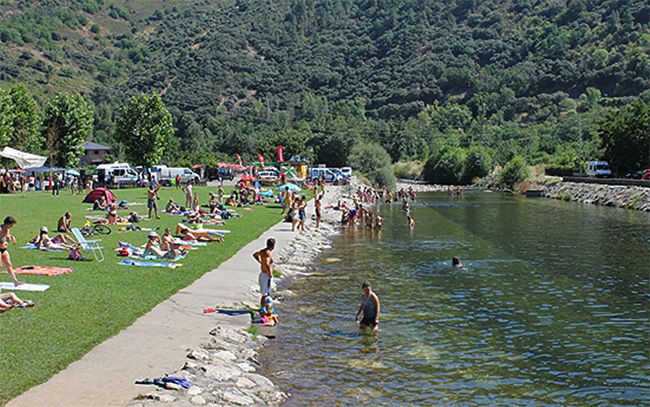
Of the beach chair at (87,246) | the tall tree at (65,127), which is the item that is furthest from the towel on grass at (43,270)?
the tall tree at (65,127)

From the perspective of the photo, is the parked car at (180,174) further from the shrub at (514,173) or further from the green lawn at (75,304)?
the green lawn at (75,304)

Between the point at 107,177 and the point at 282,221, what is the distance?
108 ft

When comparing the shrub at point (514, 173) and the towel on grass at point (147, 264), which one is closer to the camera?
the towel on grass at point (147, 264)

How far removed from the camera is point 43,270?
18.2 m

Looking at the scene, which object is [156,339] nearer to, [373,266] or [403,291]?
[403,291]

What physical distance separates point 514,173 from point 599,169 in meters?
15.3

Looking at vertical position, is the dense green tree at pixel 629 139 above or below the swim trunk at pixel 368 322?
above

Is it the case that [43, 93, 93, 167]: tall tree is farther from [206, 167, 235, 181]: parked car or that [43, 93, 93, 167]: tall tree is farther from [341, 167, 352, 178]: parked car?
[341, 167, 352, 178]: parked car

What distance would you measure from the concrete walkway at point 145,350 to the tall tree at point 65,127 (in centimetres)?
4743

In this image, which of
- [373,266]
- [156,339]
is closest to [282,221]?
[373,266]

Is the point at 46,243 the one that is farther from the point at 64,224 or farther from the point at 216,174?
the point at 216,174

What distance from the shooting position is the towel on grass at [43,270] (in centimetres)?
1789

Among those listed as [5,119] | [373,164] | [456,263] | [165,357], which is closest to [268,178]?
[373,164]

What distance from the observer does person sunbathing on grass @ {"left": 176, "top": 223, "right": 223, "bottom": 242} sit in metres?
26.8
